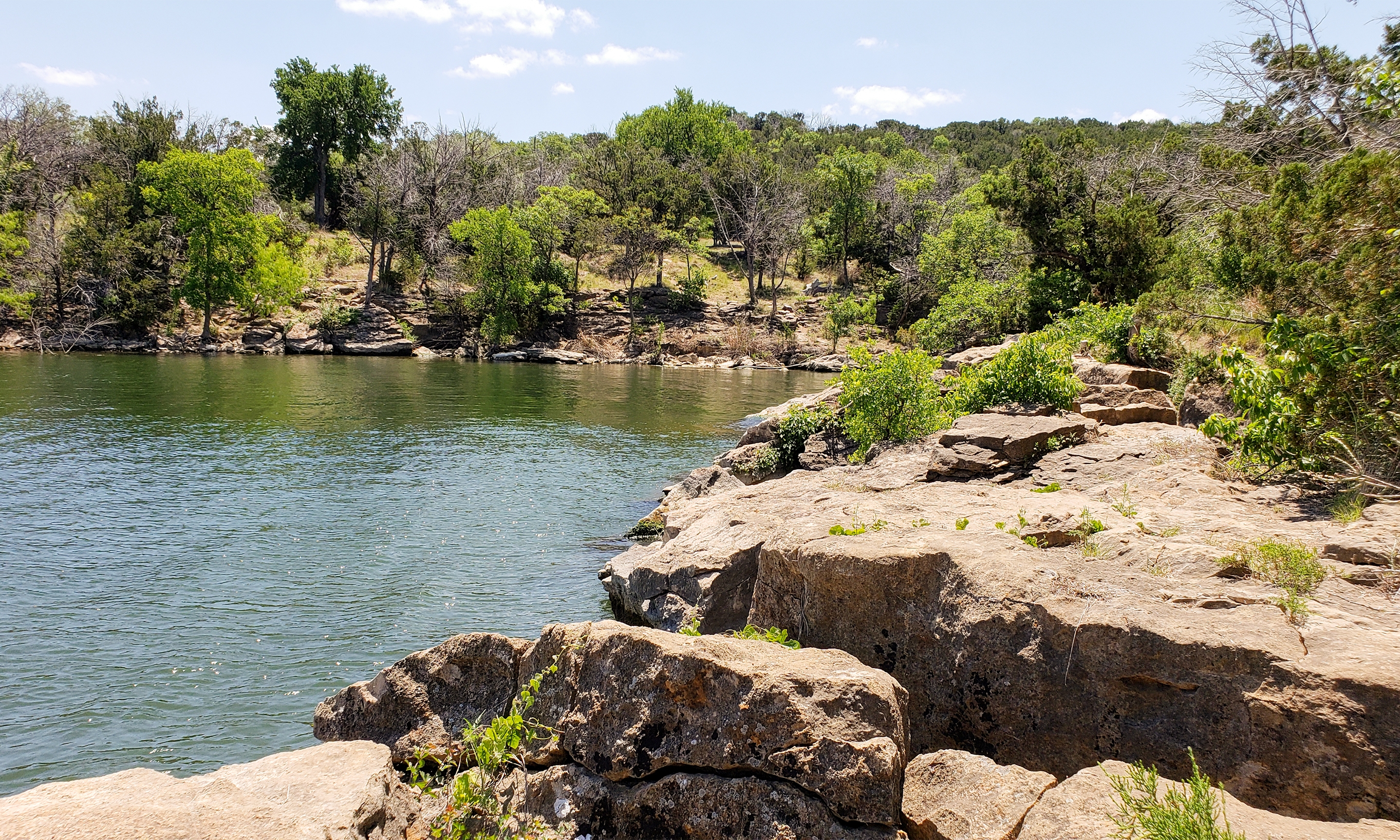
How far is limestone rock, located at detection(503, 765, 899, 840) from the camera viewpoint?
4.68 metres

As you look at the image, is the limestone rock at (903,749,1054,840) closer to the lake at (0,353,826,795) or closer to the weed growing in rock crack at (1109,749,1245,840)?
the weed growing in rock crack at (1109,749,1245,840)

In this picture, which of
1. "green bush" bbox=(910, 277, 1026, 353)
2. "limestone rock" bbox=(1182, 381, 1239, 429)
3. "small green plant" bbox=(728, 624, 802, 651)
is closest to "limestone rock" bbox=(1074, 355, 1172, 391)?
"limestone rock" bbox=(1182, 381, 1239, 429)

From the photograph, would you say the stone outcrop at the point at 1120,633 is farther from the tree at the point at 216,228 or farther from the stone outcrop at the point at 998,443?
the tree at the point at 216,228

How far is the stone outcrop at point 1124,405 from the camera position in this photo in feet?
45.9

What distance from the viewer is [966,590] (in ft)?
19.8

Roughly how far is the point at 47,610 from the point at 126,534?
3.94m

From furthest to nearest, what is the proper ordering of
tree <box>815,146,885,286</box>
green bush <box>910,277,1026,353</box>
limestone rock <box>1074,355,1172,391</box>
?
1. tree <box>815,146,885,286</box>
2. green bush <box>910,277,1026,353</box>
3. limestone rock <box>1074,355,1172,391</box>

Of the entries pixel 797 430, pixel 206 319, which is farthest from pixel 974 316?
pixel 206 319

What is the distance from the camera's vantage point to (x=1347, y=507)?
7.43 metres

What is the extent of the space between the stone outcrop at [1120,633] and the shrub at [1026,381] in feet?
17.5

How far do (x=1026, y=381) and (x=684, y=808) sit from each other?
1203 cm

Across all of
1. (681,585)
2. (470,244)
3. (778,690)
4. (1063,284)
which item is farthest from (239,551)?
(470,244)

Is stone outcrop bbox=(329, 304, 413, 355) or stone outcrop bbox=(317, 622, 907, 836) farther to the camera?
stone outcrop bbox=(329, 304, 413, 355)

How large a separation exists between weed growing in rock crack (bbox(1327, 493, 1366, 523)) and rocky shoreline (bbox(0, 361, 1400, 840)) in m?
0.13
